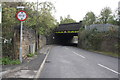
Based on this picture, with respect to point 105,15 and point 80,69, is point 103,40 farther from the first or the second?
point 105,15

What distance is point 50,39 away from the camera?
147 feet

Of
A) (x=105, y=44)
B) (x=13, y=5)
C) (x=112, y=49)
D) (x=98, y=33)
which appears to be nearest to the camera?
(x=13, y=5)

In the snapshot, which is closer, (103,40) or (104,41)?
(104,41)

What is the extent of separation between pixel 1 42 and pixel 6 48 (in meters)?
0.53

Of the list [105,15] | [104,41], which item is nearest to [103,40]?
[104,41]

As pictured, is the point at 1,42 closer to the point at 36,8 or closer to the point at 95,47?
the point at 36,8

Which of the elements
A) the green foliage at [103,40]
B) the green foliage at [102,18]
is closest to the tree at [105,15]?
the green foliage at [102,18]

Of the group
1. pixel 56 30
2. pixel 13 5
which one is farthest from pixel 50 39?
pixel 13 5

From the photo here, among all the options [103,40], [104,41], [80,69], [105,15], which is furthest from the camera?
[105,15]

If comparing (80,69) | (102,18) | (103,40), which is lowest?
(80,69)

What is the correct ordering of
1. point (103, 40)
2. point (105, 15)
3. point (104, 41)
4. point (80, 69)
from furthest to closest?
point (105, 15) → point (103, 40) → point (104, 41) → point (80, 69)

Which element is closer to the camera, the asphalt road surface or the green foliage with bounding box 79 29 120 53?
the asphalt road surface

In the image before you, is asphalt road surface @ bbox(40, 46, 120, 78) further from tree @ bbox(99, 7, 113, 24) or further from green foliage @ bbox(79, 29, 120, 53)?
tree @ bbox(99, 7, 113, 24)

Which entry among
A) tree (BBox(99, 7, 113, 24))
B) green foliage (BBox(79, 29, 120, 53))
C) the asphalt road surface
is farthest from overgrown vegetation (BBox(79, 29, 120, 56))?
tree (BBox(99, 7, 113, 24))
